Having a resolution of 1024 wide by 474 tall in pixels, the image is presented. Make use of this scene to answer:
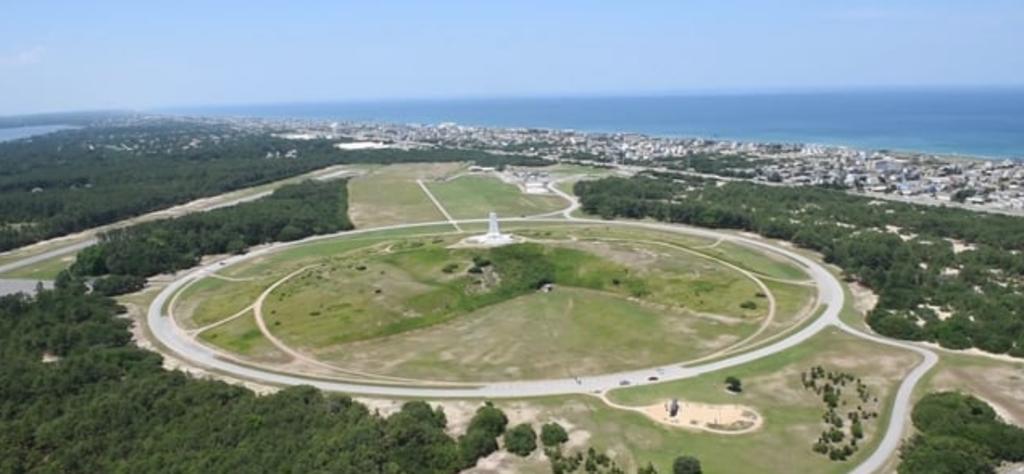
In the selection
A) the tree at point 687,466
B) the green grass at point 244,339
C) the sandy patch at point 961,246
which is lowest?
the green grass at point 244,339

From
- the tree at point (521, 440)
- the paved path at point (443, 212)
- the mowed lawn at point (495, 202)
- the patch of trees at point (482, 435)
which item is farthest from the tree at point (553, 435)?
the mowed lawn at point (495, 202)

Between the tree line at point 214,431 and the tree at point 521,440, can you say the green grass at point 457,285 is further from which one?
the tree at point 521,440

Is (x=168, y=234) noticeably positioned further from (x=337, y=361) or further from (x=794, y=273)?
(x=794, y=273)

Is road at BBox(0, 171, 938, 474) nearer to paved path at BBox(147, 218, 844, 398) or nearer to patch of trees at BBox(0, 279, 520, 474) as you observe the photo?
paved path at BBox(147, 218, 844, 398)

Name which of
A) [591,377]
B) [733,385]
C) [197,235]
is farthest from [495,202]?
[733,385]

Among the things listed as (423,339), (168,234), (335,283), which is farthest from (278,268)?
(423,339)
